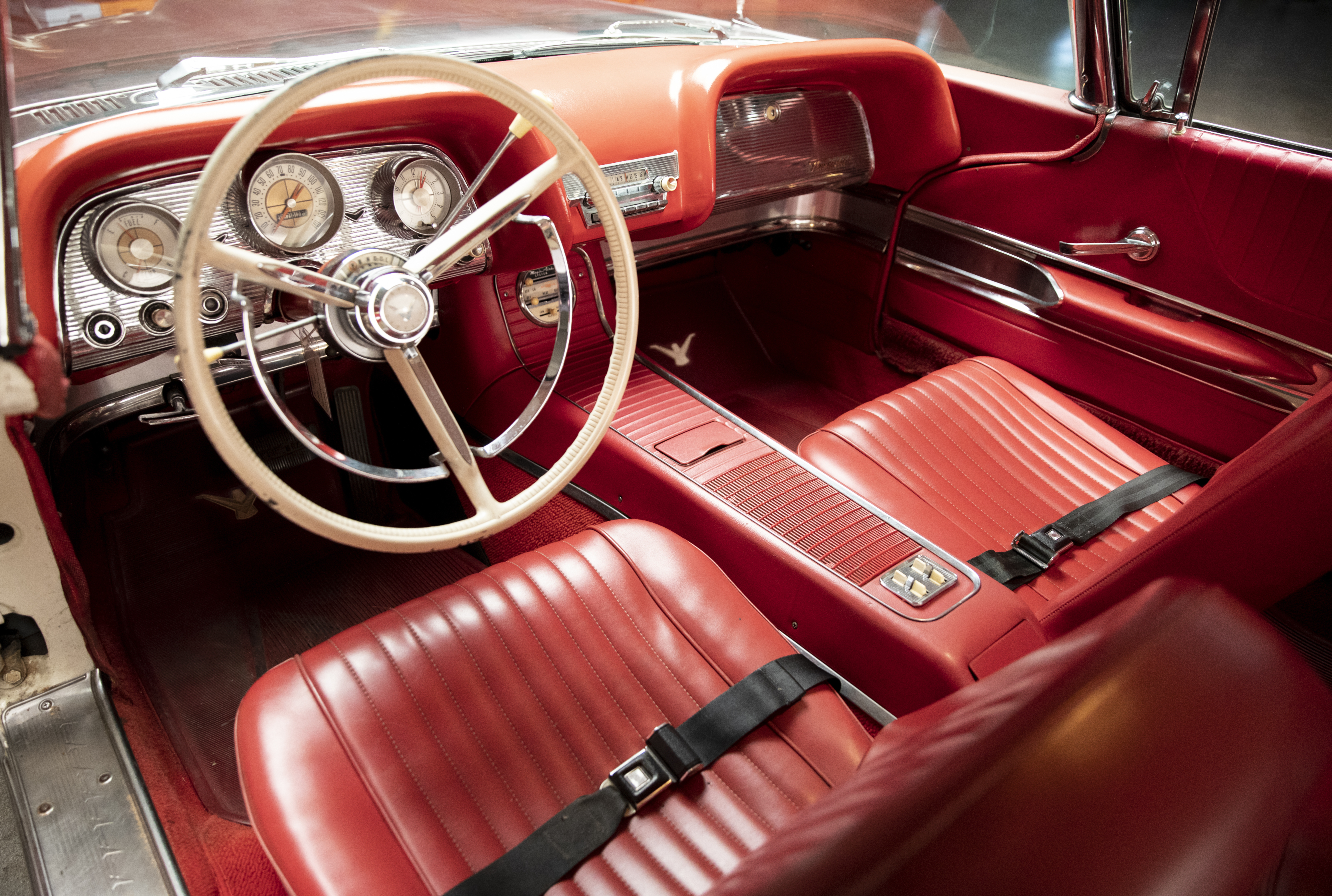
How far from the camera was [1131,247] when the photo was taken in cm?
191

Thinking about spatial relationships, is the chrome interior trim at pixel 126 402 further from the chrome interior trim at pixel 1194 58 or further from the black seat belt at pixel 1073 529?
the chrome interior trim at pixel 1194 58

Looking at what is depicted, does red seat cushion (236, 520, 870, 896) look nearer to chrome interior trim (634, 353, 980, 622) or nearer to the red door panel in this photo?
chrome interior trim (634, 353, 980, 622)

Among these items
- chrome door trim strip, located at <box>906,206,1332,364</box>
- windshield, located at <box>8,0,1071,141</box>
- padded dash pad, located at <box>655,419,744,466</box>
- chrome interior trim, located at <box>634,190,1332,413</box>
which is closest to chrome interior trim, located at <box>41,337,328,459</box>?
windshield, located at <box>8,0,1071,141</box>

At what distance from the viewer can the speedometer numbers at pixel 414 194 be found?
1.36m

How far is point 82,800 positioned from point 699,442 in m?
1.13

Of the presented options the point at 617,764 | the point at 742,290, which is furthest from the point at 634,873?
the point at 742,290

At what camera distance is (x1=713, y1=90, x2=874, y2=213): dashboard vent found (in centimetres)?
202

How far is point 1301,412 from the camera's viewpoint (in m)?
0.98

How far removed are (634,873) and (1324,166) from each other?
71.9 inches

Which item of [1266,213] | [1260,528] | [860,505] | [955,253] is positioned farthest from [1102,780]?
[955,253]

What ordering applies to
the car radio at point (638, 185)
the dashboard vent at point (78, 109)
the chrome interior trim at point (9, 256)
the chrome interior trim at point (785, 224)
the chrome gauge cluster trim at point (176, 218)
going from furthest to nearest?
the chrome interior trim at point (785, 224), the car radio at point (638, 185), the dashboard vent at point (78, 109), the chrome gauge cluster trim at point (176, 218), the chrome interior trim at point (9, 256)

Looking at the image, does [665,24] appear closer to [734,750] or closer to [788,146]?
[788,146]

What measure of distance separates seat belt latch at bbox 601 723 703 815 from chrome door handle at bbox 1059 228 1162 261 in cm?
156

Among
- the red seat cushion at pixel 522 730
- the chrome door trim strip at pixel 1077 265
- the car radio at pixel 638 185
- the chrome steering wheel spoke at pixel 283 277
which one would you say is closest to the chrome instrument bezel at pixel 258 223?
the chrome steering wheel spoke at pixel 283 277
